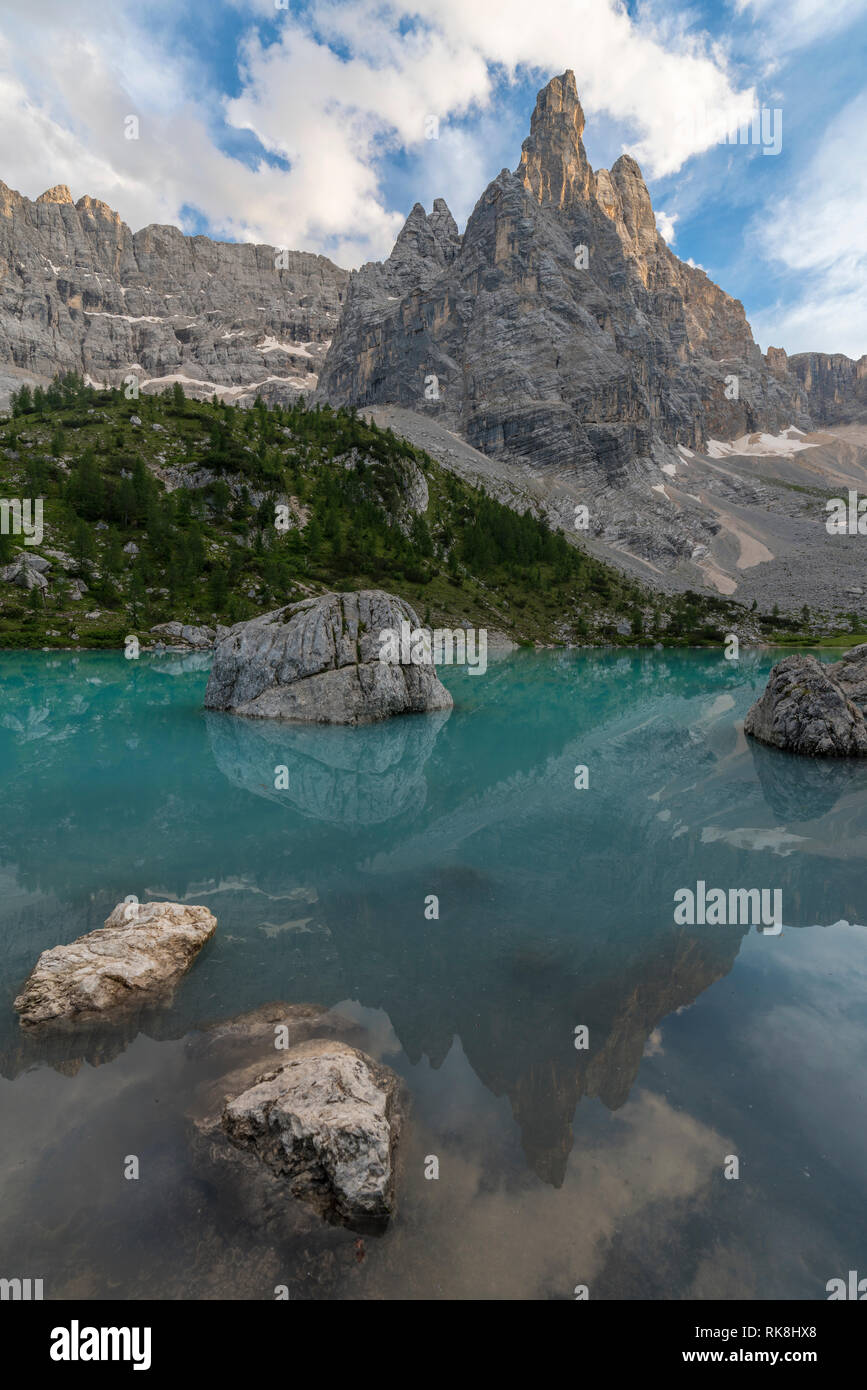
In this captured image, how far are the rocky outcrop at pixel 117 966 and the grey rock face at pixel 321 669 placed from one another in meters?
27.5

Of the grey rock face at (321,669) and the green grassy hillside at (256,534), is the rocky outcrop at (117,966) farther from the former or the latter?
the green grassy hillside at (256,534)

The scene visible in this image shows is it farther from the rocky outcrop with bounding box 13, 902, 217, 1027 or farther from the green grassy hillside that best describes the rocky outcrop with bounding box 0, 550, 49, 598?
the rocky outcrop with bounding box 13, 902, 217, 1027

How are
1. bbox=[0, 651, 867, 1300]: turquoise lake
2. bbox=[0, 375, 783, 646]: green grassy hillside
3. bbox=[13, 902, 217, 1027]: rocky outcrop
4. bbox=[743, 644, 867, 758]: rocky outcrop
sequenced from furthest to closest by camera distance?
bbox=[0, 375, 783, 646]: green grassy hillside → bbox=[743, 644, 867, 758]: rocky outcrop → bbox=[13, 902, 217, 1027]: rocky outcrop → bbox=[0, 651, 867, 1300]: turquoise lake

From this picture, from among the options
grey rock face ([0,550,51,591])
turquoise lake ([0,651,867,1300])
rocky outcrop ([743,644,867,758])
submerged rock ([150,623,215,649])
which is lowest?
turquoise lake ([0,651,867,1300])

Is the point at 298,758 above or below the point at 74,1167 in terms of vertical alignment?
above

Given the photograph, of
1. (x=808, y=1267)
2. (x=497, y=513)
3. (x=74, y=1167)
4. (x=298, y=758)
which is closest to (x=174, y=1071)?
(x=74, y=1167)

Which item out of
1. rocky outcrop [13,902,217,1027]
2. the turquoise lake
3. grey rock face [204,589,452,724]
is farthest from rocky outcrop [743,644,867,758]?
rocky outcrop [13,902,217,1027]

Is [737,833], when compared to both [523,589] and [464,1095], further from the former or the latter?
[523,589]

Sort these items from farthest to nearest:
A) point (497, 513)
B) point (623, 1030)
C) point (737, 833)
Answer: point (497, 513) < point (737, 833) < point (623, 1030)

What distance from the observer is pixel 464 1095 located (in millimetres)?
8859

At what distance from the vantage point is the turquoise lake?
6.46 metres

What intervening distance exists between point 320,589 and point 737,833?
93439 mm

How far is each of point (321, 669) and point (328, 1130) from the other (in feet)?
116

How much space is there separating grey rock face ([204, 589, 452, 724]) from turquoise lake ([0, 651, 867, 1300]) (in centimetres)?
1370
